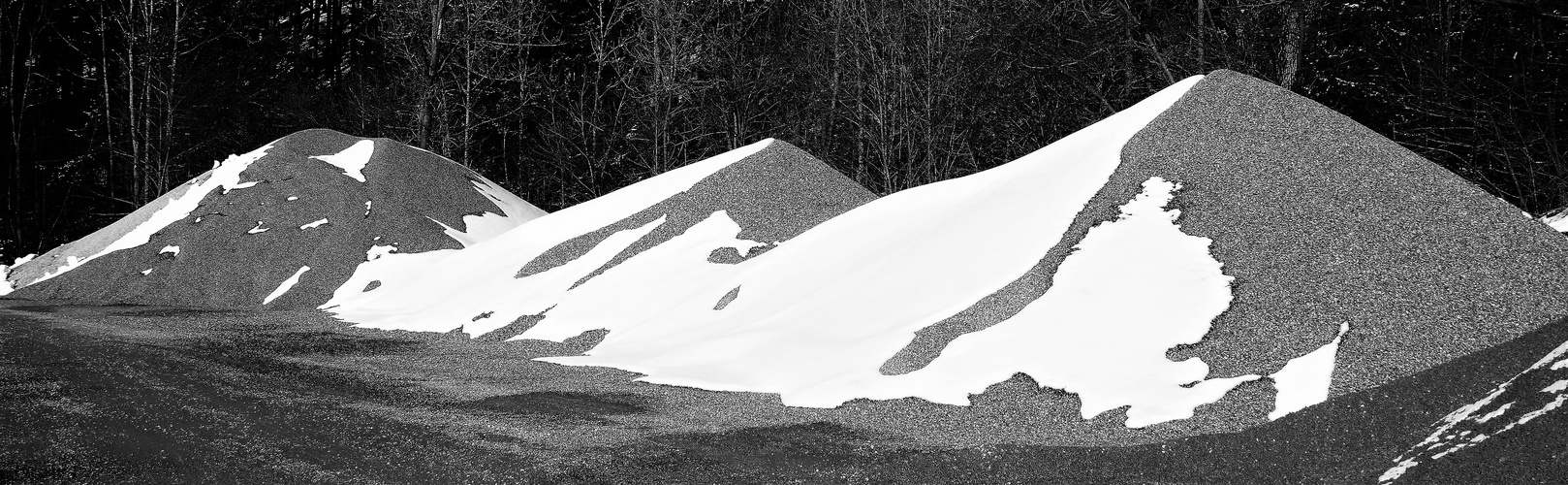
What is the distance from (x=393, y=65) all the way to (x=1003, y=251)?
25231 millimetres

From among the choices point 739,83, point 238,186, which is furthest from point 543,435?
point 739,83

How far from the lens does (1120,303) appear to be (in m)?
6.97

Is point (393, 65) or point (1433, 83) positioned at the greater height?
point (393, 65)

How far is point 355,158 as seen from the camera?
1761 cm

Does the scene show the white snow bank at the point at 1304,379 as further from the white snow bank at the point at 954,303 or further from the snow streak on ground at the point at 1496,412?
the snow streak on ground at the point at 1496,412

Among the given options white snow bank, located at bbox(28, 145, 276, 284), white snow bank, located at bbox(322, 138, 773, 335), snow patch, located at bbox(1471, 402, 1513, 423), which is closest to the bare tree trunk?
white snow bank, located at bbox(322, 138, 773, 335)

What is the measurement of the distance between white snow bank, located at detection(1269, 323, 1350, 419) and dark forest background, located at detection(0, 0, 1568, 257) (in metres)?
6.51

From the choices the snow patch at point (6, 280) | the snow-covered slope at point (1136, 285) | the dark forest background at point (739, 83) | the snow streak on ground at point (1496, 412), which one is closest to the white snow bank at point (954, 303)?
the snow-covered slope at point (1136, 285)

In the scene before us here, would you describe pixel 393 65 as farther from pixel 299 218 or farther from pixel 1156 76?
pixel 1156 76

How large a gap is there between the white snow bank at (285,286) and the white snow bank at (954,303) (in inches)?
211

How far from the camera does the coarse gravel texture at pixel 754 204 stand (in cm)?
1228

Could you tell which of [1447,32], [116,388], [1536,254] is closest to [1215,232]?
[1536,254]

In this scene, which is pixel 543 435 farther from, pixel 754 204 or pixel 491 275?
pixel 491 275

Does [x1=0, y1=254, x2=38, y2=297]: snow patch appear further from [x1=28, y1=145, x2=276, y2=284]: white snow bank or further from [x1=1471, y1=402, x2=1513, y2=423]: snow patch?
[x1=1471, y1=402, x2=1513, y2=423]: snow patch
